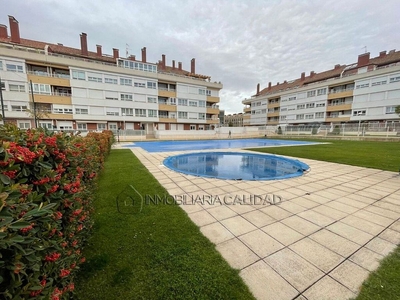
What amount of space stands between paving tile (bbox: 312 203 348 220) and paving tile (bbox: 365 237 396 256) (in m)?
0.69

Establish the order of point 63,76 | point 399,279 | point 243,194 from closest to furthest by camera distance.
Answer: point 399,279 < point 243,194 < point 63,76

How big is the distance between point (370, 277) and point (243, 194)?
2.72 meters

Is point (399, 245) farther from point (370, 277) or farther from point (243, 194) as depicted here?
point (243, 194)

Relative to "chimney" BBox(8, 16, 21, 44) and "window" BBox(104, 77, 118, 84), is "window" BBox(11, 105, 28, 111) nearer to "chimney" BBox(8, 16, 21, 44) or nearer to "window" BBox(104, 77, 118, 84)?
"chimney" BBox(8, 16, 21, 44)

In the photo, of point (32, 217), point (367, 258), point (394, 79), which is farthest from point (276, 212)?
point (394, 79)

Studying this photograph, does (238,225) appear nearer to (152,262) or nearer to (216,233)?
(216,233)

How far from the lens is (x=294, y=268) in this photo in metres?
2.19

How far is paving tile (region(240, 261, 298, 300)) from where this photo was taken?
183 cm

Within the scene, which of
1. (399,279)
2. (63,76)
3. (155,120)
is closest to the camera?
(399,279)

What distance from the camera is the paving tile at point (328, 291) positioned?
1.81 meters

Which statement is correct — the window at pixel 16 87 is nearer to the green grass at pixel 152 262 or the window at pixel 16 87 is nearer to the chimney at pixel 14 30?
the chimney at pixel 14 30

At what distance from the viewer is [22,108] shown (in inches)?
947

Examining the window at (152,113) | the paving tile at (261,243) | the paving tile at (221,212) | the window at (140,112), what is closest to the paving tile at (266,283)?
the paving tile at (261,243)

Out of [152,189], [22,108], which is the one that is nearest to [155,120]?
[22,108]
